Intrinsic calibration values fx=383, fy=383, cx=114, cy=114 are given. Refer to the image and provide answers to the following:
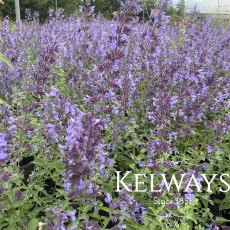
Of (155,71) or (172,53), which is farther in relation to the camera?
(172,53)

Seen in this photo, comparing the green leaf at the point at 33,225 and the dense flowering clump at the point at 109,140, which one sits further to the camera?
the green leaf at the point at 33,225

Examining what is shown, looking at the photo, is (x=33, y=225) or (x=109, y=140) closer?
(x=33, y=225)

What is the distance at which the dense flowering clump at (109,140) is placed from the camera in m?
2.03

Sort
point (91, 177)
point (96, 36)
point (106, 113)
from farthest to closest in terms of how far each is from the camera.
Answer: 1. point (96, 36)
2. point (106, 113)
3. point (91, 177)

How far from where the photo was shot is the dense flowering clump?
80.0 inches

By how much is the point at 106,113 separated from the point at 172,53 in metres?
2.41

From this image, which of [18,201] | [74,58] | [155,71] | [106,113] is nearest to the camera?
[18,201]

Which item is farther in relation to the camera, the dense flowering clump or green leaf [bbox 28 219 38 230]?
green leaf [bbox 28 219 38 230]

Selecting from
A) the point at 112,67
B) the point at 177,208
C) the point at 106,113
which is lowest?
the point at 177,208

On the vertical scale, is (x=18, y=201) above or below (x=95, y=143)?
below

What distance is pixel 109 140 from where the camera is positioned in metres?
3.44

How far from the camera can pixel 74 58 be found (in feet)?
16.1

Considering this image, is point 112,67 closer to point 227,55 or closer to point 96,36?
Result: point 96,36

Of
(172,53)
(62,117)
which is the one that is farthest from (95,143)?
(172,53)
